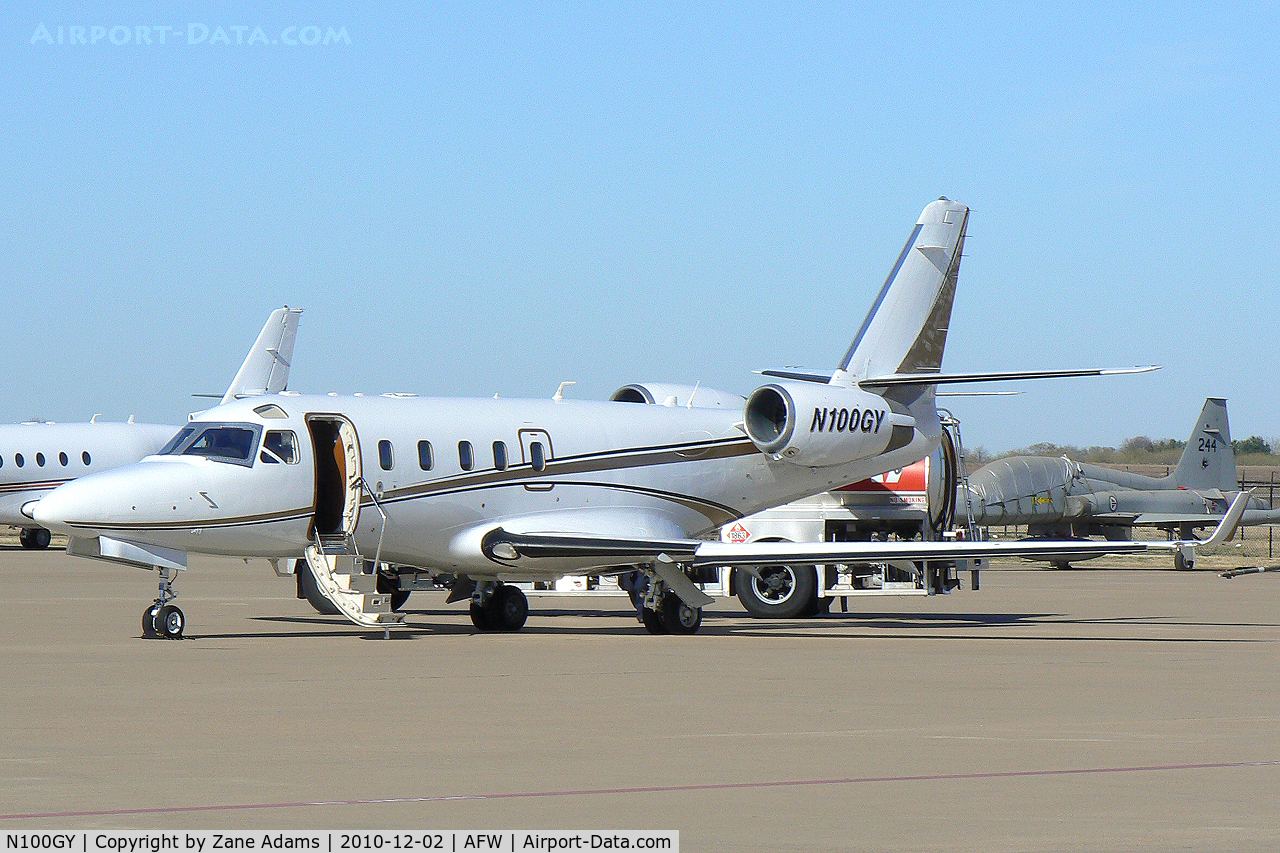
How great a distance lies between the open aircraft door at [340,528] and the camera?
19.5 metres

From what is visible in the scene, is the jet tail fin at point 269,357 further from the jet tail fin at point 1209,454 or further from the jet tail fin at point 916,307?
the jet tail fin at point 916,307

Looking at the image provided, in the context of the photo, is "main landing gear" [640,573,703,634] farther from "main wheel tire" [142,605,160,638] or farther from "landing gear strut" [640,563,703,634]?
"main wheel tire" [142,605,160,638]

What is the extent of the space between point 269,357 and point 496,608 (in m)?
37.7

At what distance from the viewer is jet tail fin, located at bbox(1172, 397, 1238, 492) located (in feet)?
192

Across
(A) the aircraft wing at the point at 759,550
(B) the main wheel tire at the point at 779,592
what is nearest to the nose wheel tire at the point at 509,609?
(A) the aircraft wing at the point at 759,550

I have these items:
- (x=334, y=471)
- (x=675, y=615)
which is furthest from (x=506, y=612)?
(x=334, y=471)

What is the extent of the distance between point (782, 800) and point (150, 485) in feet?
39.1

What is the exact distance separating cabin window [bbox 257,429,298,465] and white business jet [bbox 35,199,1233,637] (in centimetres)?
2

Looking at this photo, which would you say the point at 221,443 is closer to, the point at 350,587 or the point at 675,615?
the point at 350,587

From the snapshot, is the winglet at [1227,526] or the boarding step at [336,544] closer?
the winglet at [1227,526]

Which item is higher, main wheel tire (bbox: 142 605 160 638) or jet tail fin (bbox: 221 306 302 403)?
jet tail fin (bbox: 221 306 302 403)

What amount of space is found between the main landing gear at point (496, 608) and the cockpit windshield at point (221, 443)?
396 centimetres

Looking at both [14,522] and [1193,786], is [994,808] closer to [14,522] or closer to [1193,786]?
[1193,786]

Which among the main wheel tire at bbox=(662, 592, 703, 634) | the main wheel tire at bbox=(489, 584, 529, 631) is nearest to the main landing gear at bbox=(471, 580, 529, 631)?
the main wheel tire at bbox=(489, 584, 529, 631)
